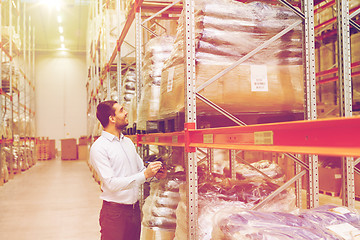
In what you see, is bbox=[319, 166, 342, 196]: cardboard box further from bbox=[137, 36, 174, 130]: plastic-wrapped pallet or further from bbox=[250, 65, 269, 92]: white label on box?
bbox=[250, 65, 269, 92]: white label on box

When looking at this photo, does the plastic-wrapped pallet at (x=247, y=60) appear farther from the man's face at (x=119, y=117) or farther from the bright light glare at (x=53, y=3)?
the bright light glare at (x=53, y=3)

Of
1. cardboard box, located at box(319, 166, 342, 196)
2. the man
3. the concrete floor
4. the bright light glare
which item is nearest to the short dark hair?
the man

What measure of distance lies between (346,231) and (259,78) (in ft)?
3.88

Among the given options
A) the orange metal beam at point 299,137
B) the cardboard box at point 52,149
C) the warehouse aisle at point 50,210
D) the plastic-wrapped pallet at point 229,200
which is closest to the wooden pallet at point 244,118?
the plastic-wrapped pallet at point 229,200

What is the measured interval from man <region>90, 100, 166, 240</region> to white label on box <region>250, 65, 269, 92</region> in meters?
1.14

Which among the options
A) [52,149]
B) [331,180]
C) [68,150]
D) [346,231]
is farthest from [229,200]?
[52,149]

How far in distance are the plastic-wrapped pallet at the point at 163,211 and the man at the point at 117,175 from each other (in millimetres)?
142

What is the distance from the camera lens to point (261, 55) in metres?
2.63

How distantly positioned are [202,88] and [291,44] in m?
0.86

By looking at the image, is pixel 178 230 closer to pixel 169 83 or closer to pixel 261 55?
pixel 169 83

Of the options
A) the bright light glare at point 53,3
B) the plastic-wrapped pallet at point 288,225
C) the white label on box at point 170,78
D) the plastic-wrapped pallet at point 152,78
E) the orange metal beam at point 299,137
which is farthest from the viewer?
the bright light glare at point 53,3

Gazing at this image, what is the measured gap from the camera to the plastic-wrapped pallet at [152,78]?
3.88 metres

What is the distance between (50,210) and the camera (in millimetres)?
7039

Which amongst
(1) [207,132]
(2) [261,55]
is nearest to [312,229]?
(1) [207,132]
